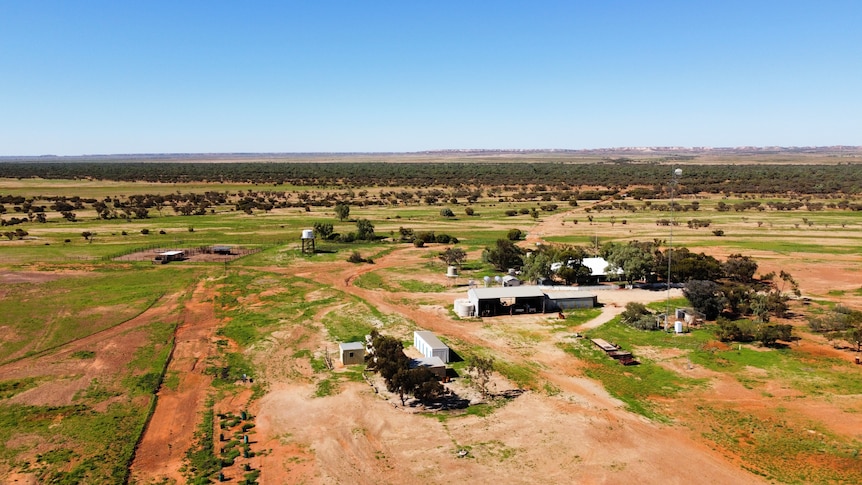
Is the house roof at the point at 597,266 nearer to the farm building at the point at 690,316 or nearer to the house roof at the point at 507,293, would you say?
the farm building at the point at 690,316

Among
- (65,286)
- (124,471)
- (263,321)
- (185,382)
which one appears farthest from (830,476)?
(65,286)

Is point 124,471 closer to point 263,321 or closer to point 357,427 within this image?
point 357,427

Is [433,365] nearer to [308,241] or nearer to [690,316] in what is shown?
[690,316]

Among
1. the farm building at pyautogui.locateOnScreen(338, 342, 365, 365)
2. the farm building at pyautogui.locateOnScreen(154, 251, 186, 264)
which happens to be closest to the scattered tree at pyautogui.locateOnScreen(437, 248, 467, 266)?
the farm building at pyautogui.locateOnScreen(338, 342, 365, 365)

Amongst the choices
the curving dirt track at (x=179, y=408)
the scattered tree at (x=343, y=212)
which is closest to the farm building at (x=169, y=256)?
the curving dirt track at (x=179, y=408)

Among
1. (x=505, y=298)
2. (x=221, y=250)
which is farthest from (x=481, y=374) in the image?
(x=221, y=250)

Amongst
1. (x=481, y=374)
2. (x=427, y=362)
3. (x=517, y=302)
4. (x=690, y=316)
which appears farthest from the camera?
(x=517, y=302)

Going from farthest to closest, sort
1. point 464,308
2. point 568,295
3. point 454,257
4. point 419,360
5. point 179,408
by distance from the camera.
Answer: point 454,257, point 568,295, point 464,308, point 419,360, point 179,408

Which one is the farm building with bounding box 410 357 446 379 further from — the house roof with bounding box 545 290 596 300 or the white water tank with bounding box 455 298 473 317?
the house roof with bounding box 545 290 596 300
